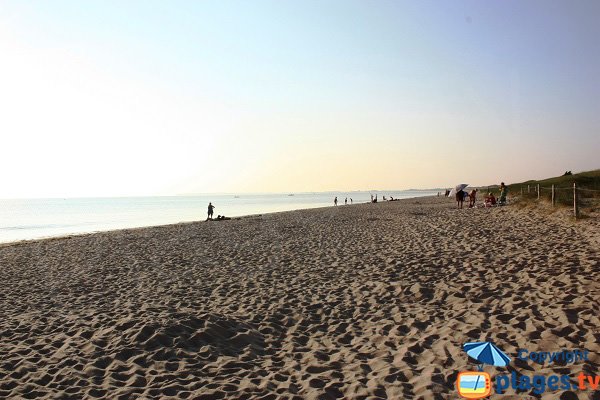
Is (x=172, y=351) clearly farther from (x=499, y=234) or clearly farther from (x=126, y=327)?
(x=499, y=234)

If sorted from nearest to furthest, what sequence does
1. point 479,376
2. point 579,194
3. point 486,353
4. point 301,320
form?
point 486,353 → point 479,376 → point 301,320 → point 579,194

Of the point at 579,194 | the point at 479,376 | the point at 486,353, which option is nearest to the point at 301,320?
the point at 479,376

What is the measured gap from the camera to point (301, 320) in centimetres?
790

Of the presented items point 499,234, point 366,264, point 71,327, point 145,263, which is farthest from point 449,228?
point 71,327

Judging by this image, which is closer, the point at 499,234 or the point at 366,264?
the point at 366,264

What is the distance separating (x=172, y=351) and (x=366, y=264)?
7.23m

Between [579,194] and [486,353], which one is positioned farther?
[579,194]

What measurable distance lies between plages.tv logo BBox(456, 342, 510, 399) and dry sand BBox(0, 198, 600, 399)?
17cm

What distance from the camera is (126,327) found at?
7605 millimetres

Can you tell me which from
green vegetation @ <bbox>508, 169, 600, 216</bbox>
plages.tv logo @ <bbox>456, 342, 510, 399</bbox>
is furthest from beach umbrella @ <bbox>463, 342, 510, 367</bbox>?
green vegetation @ <bbox>508, 169, 600, 216</bbox>

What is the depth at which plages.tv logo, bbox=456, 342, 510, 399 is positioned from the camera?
182 inches

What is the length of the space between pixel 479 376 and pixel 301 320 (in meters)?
3.55

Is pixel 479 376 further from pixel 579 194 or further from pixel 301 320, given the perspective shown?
pixel 579 194

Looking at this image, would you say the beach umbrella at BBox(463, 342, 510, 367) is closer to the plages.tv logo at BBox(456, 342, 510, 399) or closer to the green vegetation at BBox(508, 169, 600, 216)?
the plages.tv logo at BBox(456, 342, 510, 399)
